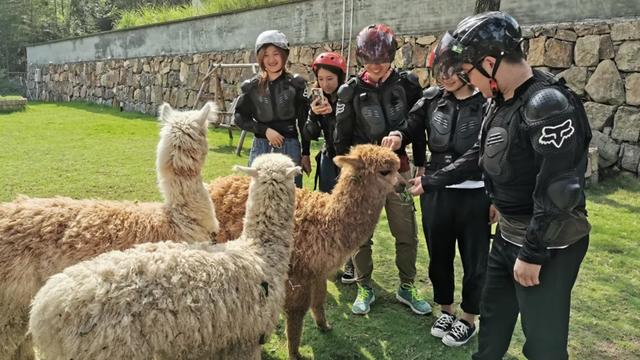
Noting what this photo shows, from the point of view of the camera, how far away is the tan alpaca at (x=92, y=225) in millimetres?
2742

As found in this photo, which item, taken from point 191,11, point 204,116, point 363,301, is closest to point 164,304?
point 204,116

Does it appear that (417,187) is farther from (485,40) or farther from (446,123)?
(485,40)

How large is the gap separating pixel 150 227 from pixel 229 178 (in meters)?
1.10

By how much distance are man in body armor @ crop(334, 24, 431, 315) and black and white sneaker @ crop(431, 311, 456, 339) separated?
0.95 feet

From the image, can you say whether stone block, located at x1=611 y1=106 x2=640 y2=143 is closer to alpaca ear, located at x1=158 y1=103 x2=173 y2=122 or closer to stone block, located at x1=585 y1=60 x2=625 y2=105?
stone block, located at x1=585 y1=60 x2=625 y2=105

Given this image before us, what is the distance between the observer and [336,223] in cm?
359

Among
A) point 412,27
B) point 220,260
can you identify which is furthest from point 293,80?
point 412,27

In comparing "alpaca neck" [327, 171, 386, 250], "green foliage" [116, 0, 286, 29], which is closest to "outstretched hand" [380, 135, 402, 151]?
"alpaca neck" [327, 171, 386, 250]

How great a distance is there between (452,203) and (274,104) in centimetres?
190

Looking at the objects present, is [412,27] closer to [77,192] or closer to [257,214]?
[77,192]

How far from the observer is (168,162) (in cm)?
312

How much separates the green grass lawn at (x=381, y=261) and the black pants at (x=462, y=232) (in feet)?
1.81

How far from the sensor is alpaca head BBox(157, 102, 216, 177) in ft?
10.2

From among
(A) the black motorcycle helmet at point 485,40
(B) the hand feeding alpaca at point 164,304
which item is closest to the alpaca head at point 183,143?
(B) the hand feeding alpaca at point 164,304
